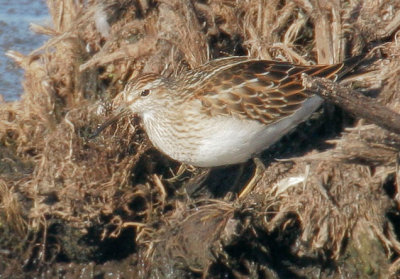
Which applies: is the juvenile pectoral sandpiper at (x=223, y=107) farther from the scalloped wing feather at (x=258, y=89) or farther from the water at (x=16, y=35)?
the water at (x=16, y=35)

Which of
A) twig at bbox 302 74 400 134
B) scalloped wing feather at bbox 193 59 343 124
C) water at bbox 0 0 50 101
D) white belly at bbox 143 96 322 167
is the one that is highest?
twig at bbox 302 74 400 134

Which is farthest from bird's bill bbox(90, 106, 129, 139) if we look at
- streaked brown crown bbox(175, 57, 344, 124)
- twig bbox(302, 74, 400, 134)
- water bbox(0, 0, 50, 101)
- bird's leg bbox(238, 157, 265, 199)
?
water bbox(0, 0, 50, 101)

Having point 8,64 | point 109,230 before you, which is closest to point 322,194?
point 109,230

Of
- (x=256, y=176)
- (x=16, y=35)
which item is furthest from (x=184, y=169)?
(x=16, y=35)

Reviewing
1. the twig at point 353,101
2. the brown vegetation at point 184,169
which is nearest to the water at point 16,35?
the brown vegetation at point 184,169

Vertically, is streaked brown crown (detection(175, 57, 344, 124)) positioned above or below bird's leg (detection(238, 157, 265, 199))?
above

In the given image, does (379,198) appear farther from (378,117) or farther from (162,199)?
(162,199)

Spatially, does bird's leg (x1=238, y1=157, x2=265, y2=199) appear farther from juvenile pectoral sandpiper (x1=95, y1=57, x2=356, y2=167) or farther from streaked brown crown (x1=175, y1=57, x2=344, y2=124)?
streaked brown crown (x1=175, y1=57, x2=344, y2=124)

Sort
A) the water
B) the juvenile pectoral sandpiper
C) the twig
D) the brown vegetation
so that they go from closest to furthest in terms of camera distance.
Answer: the twig
the brown vegetation
the juvenile pectoral sandpiper
the water
